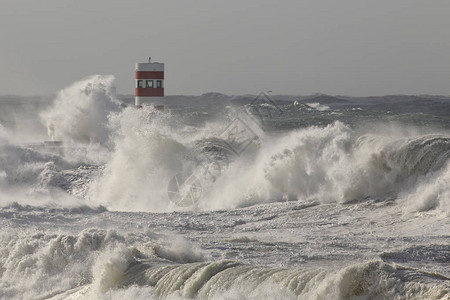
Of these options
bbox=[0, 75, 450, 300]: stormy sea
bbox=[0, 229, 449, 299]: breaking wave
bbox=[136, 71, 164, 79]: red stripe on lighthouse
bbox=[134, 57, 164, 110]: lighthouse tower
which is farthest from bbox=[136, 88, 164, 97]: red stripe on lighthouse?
bbox=[0, 229, 449, 299]: breaking wave

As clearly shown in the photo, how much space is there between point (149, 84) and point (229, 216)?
8950 mm

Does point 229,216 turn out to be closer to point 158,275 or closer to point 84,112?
point 158,275

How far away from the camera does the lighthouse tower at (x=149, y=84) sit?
75.0ft

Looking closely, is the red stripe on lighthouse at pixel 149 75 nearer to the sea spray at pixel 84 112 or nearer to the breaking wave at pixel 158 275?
the sea spray at pixel 84 112

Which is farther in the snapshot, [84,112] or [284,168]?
[84,112]

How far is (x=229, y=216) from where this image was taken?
587 inches

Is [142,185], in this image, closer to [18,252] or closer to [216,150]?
[216,150]

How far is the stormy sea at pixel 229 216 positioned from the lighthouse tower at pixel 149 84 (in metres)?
0.40

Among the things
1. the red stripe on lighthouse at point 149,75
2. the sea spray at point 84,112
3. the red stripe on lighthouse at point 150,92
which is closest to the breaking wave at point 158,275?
the red stripe on lighthouse at point 150,92

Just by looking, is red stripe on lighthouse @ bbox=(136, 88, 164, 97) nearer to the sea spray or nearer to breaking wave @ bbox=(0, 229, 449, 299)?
the sea spray

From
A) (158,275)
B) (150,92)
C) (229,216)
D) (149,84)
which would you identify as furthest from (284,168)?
(158,275)

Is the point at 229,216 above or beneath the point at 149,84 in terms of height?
beneath

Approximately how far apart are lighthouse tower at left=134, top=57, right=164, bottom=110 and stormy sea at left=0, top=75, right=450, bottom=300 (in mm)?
402

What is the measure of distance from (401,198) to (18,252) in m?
6.25
